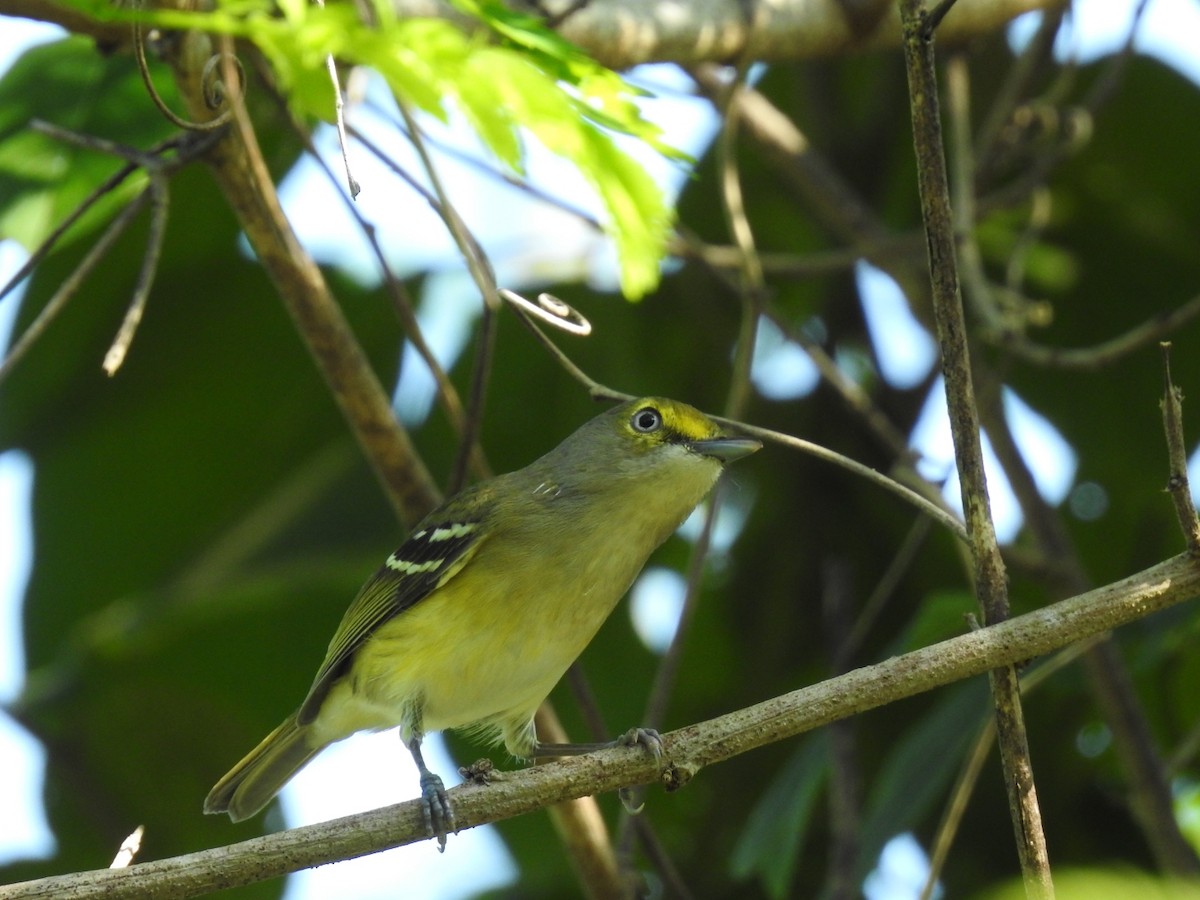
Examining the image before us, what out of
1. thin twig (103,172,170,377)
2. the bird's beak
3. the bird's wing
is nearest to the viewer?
thin twig (103,172,170,377)

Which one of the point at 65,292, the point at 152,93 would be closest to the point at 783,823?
the point at 65,292

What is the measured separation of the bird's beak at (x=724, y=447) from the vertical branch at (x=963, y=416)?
137 centimetres

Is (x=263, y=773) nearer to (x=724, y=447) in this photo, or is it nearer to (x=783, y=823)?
(x=783, y=823)

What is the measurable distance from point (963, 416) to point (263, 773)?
2836 mm

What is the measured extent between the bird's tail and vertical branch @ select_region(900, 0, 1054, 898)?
2.54m

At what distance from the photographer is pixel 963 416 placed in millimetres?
2244

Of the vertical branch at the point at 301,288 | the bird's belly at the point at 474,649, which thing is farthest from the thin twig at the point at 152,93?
the bird's belly at the point at 474,649

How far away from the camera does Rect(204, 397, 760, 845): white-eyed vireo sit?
3.74 m

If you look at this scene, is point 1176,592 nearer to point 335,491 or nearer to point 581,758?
point 581,758

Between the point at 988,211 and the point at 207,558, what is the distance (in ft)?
10.1

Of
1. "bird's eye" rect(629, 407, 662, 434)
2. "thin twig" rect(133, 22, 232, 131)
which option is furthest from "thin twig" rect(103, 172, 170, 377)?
"bird's eye" rect(629, 407, 662, 434)

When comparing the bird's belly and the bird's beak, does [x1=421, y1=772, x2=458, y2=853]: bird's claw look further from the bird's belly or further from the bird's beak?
the bird's beak

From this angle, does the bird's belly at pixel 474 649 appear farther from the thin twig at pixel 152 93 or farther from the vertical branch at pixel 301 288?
the thin twig at pixel 152 93

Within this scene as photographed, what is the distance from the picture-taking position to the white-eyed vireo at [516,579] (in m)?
3.74
